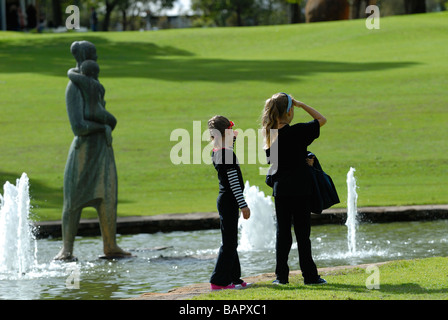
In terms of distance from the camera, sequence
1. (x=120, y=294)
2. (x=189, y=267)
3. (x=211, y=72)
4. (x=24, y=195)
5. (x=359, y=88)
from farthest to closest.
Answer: (x=211, y=72), (x=359, y=88), (x=24, y=195), (x=189, y=267), (x=120, y=294)

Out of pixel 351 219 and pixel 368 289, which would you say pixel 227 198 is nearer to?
pixel 368 289

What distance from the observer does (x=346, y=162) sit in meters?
20.0

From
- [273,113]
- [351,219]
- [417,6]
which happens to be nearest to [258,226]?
[351,219]

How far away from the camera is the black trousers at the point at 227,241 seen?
8.23 m

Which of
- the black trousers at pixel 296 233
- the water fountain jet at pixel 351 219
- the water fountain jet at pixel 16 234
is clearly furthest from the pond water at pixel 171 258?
the black trousers at pixel 296 233

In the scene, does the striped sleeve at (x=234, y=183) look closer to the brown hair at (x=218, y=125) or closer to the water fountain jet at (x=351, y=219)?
the brown hair at (x=218, y=125)

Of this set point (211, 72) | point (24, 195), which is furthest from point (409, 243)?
point (211, 72)

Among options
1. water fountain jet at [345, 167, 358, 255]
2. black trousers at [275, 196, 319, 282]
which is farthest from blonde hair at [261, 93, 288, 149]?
water fountain jet at [345, 167, 358, 255]

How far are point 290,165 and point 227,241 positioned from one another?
100 centimetres

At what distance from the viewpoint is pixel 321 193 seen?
8.10 meters

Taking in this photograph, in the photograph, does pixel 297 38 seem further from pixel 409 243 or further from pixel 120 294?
pixel 120 294

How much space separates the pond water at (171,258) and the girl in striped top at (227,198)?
104 centimetres

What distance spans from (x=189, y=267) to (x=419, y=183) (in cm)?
856

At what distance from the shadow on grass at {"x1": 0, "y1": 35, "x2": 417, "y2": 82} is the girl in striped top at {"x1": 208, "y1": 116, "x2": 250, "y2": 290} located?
2016 centimetres
